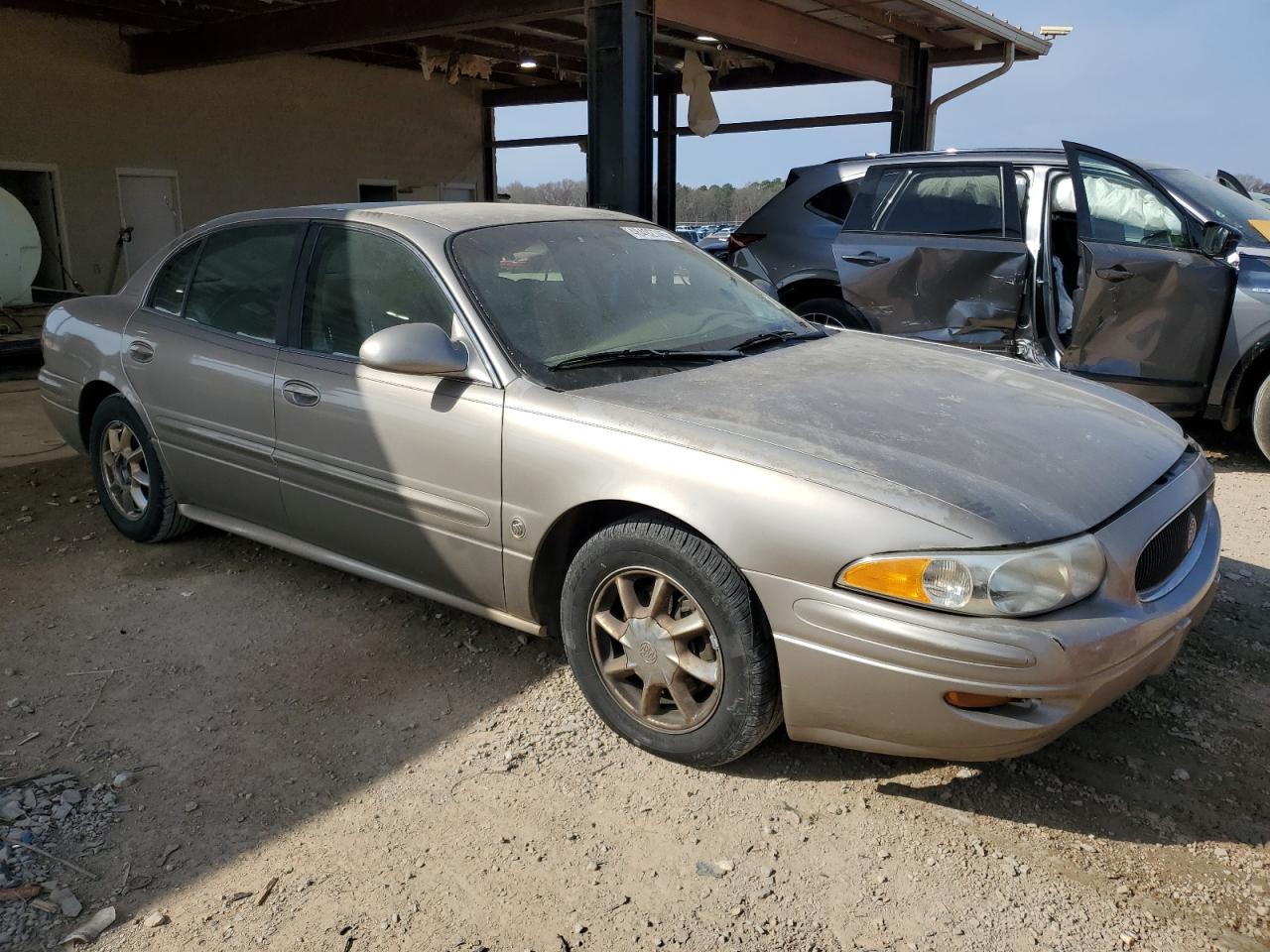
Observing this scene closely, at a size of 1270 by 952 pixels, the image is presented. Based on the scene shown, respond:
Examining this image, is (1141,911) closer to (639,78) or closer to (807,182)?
(639,78)

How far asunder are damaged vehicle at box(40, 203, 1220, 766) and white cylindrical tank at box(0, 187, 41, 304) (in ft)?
21.7

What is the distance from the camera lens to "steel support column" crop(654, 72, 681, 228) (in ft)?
45.7

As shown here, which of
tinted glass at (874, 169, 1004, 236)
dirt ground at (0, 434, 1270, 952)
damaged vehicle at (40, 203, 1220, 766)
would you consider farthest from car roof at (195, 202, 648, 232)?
tinted glass at (874, 169, 1004, 236)

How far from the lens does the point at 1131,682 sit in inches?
100

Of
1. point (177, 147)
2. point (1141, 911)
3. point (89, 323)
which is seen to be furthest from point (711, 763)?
point (177, 147)

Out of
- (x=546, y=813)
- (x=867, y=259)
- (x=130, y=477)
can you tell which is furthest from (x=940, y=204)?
(x=546, y=813)

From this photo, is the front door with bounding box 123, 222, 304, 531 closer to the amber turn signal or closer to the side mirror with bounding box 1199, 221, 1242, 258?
the amber turn signal

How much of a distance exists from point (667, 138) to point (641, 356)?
1173cm

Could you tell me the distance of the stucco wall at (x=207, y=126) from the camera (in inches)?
435

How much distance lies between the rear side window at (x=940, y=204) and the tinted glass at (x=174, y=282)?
428 cm

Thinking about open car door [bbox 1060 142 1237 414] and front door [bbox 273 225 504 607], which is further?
open car door [bbox 1060 142 1237 414]

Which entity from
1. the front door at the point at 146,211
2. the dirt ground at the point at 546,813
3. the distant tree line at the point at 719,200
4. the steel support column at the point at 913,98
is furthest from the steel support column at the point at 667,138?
the distant tree line at the point at 719,200

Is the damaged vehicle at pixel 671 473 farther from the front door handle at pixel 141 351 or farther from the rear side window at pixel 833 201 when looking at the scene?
the rear side window at pixel 833 201

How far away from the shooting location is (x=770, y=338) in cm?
368
